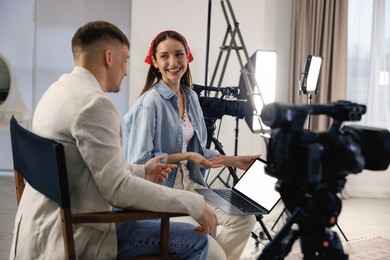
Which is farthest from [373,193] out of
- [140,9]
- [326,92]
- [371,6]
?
[140,9]

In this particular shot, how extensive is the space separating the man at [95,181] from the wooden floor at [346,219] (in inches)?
56.3

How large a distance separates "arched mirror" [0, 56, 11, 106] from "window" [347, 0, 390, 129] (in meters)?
3.08

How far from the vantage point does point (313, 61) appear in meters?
3.44

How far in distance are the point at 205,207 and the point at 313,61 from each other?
1.98 metres

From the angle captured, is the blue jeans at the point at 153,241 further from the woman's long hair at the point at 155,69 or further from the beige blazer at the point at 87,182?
the woman's long hair at the point at 155,69

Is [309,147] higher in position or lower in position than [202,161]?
higher

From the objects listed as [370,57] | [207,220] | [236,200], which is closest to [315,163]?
[207,220]

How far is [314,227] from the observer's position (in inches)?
53.8

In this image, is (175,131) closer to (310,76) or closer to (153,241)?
(153,241)

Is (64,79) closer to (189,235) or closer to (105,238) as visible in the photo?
(105,238)

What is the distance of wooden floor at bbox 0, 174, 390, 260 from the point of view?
329cm

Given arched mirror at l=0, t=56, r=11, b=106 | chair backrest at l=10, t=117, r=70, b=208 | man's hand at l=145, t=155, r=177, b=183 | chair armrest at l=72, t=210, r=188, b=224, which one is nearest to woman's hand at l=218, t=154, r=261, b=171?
man's hand at l=145, t=155, r=177, b=183

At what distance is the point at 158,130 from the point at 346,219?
7.37ft

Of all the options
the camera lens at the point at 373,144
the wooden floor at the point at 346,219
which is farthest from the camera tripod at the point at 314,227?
the wooden floor at the point at 346,219
